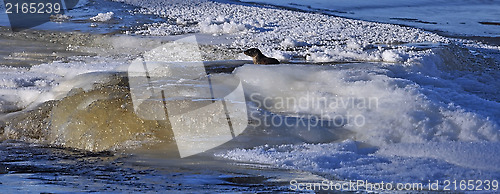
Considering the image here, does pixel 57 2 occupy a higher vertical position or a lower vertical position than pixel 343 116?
lower

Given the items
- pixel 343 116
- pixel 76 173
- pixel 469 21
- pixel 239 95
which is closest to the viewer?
pixel 76 173

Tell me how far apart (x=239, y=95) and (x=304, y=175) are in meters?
1.34

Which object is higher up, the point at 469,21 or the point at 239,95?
the point at 239,95

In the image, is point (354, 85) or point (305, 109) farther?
point (354, 85)

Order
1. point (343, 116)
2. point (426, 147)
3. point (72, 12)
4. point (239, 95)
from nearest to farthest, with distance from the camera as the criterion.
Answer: point (426, 147)
point (343, 116)
point (239, 95)
point (72, 12)

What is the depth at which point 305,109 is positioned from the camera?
13.5ft

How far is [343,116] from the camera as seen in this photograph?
12.9 feet

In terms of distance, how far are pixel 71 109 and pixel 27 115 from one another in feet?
1.30

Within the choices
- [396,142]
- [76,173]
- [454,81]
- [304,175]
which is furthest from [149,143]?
[454,81]

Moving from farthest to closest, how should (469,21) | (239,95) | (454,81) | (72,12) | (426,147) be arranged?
(469,21)
(72,12)
(454,81)
(239,95)
(426,147)

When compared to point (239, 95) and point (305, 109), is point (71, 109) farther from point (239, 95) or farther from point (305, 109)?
point (305, 109)

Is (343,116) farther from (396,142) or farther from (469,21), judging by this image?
(469,21)

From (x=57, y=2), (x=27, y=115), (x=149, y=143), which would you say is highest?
(x=149, y=143)

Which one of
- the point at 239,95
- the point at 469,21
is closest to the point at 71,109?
the point at 239,95
